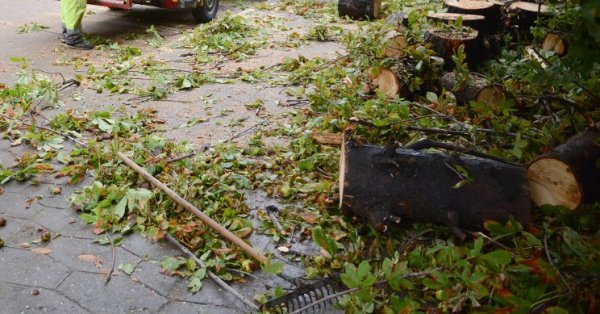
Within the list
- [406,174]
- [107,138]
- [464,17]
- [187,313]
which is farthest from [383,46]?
[187,313]

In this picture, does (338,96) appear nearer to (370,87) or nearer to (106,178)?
(370,87)

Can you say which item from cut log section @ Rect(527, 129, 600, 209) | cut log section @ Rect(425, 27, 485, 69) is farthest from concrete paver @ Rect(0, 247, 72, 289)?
cut log section @ Rect(425, 27, 485, 69)

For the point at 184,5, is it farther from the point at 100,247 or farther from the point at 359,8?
the point at 100,247

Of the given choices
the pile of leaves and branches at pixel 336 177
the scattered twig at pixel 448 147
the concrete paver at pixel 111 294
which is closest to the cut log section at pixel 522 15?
the pile of leaves and branches at pixel 336 177

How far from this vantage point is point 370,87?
480 cm

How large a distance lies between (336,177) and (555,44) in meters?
2.96

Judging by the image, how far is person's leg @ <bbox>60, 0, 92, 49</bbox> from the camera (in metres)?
6.69

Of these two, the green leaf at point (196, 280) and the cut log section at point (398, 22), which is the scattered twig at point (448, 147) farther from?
the cut log section at point (398, 22)

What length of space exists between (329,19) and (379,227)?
6.26 metres

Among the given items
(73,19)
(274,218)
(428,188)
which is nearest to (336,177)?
(274,218)

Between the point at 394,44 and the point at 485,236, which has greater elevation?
the point at 394,44

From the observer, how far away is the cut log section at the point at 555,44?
4.94 metres

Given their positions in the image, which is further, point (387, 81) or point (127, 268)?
point (387, 81)

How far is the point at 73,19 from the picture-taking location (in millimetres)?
6711
